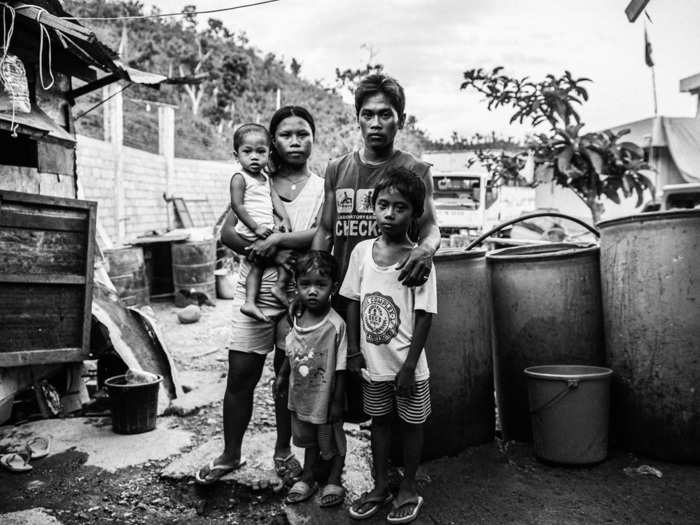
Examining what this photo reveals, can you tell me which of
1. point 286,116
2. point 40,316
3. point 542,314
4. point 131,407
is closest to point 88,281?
point 40,316

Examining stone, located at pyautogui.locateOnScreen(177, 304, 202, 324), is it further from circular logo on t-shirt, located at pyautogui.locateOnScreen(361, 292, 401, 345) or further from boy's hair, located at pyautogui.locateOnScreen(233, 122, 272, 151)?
circular logo on t-shirt, located at pyautogui.locateOnScreen(361, 292, 401, 345)

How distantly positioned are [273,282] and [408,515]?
49.3 inches

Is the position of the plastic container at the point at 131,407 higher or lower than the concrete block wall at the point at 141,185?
lower

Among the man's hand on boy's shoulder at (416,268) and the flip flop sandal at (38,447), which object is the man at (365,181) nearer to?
the man's hand on boy's shoulder at (416,268)

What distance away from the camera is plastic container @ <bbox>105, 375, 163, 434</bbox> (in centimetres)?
384

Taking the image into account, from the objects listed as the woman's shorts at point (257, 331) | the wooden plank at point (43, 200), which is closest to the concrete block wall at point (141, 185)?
the wooden plank at point (43, 200)

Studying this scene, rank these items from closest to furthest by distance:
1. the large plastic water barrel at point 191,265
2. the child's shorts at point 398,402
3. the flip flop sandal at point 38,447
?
the child's shorts at point 398,402, the flip flop sandal at point 38,447, the large plastic water barrel at point 191,265

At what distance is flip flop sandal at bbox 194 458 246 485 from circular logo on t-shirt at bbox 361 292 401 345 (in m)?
1.16

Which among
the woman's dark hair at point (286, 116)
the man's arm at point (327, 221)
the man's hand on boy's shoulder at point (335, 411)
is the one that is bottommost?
the man's hand on boy's shoulder at point (335, 411)

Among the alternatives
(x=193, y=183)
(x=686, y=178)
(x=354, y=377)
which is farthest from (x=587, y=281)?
(x=193, y=183)

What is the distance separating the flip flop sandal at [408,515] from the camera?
2.36 meters

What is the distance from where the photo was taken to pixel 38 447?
3576 mm

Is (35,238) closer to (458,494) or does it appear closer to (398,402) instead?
(398,402)

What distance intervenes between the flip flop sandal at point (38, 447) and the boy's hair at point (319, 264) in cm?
225
